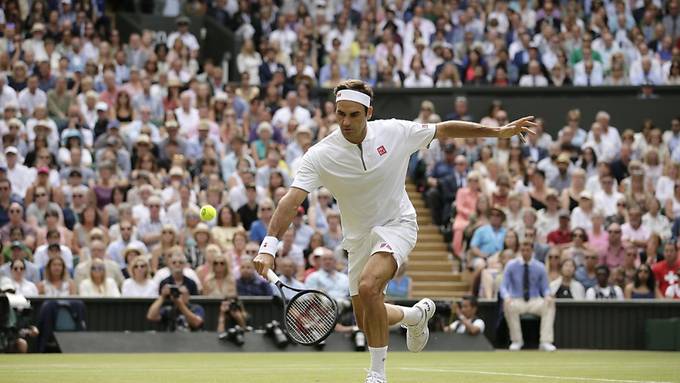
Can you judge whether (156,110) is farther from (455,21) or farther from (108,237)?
(455,21)

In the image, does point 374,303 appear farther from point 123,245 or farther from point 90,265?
point 123,245

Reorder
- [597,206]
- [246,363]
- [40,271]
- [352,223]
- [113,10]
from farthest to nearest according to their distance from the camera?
[113,10], [597,206], [40,271], [246,363], [352,223]

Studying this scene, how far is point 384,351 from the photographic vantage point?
9211mm

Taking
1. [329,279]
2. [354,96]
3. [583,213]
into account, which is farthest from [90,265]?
[354,96]

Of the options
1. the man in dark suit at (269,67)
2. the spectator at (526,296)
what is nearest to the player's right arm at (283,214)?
the spectator at (526,296)

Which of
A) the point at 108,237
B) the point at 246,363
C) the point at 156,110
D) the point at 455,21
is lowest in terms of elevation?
the point at 246,363

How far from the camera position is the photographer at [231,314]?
17.4m

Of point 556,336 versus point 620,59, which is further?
point 620,59

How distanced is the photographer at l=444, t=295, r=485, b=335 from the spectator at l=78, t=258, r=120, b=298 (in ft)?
14.9

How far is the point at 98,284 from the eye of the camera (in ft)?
58.3

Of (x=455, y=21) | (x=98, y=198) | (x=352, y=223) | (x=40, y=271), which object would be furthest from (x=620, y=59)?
(x=352, y=223)

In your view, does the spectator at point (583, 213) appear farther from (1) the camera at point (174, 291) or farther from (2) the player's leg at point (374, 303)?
(2) the player's leg at point (374, 303)

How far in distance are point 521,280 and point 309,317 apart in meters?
9.40

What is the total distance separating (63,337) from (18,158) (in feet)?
16.0
